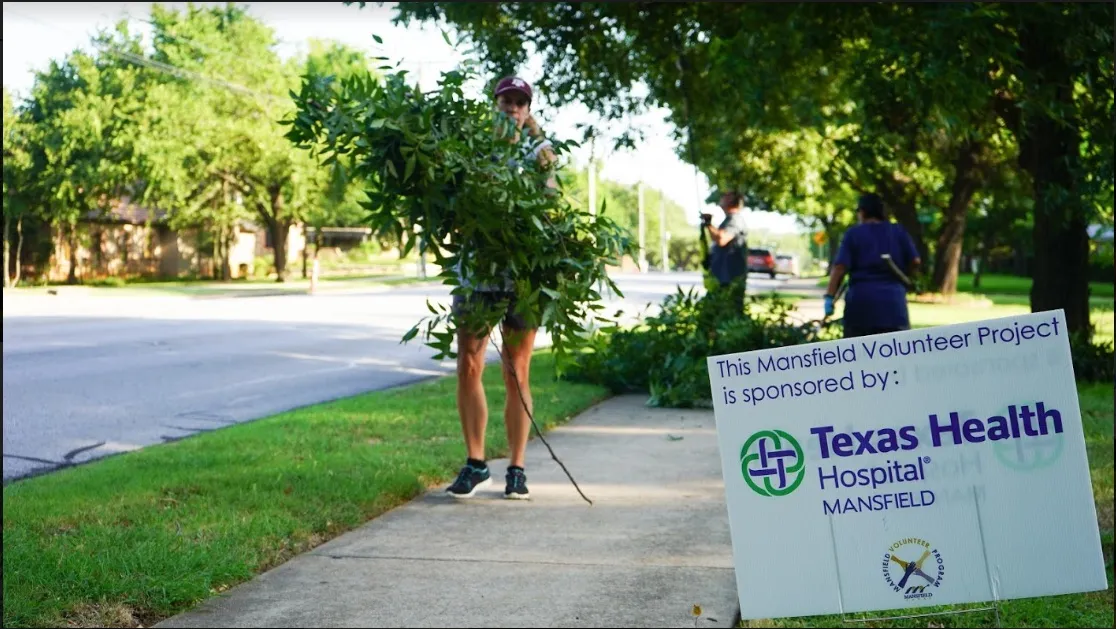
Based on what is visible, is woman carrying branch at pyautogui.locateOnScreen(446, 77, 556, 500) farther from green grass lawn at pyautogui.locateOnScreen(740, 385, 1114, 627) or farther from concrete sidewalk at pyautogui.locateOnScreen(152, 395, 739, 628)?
green grass lawn at pyautogui.locateOnScreen(740, 385, 1114, 627)

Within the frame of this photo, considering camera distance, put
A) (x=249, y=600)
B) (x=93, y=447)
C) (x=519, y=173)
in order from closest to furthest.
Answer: (x=249, y=600)
(x=519, y=173)
(x=93, y=447)

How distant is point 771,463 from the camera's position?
11.2ft

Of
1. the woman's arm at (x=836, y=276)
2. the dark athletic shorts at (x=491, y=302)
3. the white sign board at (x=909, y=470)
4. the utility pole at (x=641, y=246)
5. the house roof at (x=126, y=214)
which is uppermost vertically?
the house roof at (x=126, y=214)

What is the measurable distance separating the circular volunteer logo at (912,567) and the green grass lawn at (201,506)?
2559mm

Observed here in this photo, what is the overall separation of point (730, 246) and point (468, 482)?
260 inches

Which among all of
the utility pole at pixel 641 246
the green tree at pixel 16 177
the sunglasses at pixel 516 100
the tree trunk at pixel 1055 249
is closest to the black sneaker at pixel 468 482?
the utility pole at pixel 641 246

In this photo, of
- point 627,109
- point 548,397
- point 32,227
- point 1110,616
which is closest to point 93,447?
point 548,397

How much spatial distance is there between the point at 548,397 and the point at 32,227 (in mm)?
43192

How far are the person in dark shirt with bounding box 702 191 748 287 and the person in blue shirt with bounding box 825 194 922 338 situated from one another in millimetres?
3617

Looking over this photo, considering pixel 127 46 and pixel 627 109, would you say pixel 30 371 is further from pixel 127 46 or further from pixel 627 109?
pixel 127 46

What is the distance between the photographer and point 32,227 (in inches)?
1911

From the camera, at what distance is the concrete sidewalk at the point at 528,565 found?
4410 mm

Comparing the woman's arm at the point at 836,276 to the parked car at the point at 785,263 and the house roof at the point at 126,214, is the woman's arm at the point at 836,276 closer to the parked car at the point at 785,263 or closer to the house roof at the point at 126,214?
the house roof at the point at 126,214

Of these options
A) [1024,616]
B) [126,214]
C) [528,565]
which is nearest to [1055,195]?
[1024,616]
